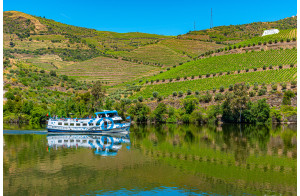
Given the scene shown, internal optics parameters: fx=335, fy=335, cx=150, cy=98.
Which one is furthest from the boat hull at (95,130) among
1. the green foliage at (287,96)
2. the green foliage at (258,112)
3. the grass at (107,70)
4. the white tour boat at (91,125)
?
the grass at (107,70)

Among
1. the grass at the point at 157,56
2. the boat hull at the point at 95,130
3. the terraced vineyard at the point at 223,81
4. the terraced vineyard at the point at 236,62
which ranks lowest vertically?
the boat hull at the point at 95,130

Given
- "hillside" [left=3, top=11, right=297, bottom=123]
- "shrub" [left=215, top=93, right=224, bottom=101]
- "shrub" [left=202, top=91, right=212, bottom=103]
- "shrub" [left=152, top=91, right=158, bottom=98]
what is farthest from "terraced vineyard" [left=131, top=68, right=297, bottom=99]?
"shrub" [left=215, top=93, right=224, bottom=101]

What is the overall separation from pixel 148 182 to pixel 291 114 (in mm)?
62424

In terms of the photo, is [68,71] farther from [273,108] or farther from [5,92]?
[273,108]

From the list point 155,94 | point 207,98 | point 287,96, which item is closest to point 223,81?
point 207,98

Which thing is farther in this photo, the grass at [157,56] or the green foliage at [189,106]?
the grass at [157,56]

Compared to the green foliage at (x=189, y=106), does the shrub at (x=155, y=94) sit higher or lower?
higher

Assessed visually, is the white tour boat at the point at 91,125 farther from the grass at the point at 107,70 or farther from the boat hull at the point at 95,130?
the grass at the point at 107,70

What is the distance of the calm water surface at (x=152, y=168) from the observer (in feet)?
76.5

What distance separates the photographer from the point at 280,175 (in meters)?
26.8

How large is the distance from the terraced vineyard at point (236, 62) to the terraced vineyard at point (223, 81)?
7561mm

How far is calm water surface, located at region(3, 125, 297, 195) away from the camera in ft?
76.5

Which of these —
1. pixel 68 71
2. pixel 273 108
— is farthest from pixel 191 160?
pixel 68 71

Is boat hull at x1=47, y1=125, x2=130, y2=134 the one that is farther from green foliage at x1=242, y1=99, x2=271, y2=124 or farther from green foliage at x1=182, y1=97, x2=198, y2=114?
green foliage at x1=242, y1=99, x2=271, y2=124
